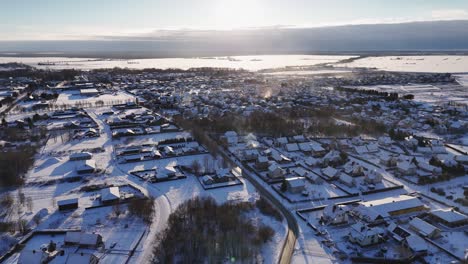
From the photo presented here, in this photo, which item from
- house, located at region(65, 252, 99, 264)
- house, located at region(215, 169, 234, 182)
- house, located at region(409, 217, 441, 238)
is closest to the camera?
house, located at region(65, 252, 99, 264)

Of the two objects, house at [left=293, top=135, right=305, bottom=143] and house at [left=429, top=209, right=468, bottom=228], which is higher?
house at [left=293, top=135, right=305, bottom=143]

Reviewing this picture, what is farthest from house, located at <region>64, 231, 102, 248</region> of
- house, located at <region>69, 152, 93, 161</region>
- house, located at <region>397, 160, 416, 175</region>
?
house, located at <region>397, 160, 416, 175</region>

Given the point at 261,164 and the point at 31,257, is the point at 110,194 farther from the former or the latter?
the point at 261,164

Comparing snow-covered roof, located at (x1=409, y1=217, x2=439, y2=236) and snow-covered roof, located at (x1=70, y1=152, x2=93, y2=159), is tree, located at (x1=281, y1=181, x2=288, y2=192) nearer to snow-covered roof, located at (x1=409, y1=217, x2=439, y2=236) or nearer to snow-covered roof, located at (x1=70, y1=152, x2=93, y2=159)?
snow-covered roof, located at (x1=409, y1=217, x2=439, y2=236)

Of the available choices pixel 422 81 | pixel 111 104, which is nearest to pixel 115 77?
pixel 111 104

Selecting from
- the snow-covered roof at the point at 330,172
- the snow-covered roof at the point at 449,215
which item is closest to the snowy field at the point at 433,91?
the snow-covered roof at the point at 330,172

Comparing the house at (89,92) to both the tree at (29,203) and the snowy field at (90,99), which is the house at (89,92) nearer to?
the snowy field at (90,99)

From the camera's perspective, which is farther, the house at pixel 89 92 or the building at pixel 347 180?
the house at pixel 89 92
